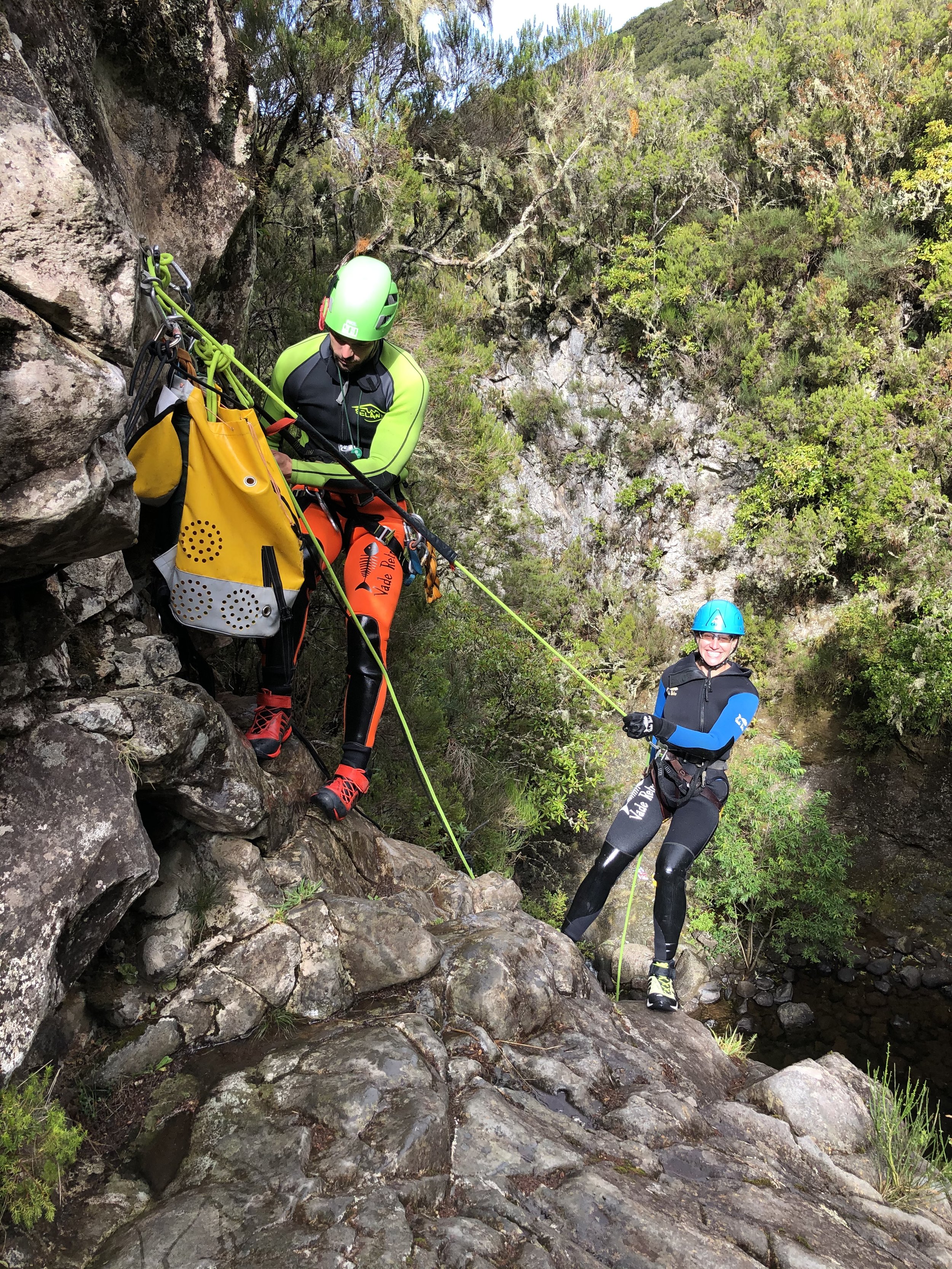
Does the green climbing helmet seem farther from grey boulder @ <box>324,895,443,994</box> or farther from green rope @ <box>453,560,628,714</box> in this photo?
grey boulder @ <box>324,895,443,994</box>

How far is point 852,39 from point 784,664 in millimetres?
10779

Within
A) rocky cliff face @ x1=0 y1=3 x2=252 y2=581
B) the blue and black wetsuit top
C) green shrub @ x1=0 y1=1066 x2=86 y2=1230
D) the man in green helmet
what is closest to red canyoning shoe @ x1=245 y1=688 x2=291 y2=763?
the man in green helmet

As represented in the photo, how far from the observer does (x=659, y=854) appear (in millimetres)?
4832

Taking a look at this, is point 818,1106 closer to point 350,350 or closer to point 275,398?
point 275,398

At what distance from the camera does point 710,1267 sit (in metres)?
2.38

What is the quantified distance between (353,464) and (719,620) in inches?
107

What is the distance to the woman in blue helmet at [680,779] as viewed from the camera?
480 centimetres

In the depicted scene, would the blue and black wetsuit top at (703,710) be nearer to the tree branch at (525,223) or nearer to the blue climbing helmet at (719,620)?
the blue climbing helmet at (719,620)

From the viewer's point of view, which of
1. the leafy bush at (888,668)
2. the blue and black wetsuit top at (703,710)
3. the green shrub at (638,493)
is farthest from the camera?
the green shrub at (638,493)

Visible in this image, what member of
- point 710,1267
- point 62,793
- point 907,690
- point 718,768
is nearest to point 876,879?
point 907,690

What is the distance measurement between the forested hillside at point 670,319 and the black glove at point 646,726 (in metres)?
2.73

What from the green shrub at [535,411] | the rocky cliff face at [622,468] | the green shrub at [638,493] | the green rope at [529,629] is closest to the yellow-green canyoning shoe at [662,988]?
the green rope at [529,629]

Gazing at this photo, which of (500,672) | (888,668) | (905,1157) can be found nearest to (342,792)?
(905,1157)

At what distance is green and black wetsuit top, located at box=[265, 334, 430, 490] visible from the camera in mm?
4055
